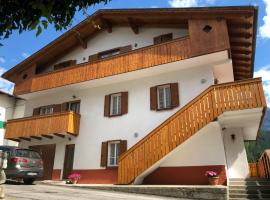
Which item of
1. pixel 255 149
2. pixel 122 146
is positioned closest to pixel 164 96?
pixel 122 146

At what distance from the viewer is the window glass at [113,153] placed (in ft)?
50.6

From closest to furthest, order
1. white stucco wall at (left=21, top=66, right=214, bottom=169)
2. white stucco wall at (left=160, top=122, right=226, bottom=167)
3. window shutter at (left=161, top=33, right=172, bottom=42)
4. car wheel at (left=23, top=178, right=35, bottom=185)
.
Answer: white stucco wall at (left=160, top=122, right=226, bottom=167) → car wheel at (left=23, top=178, right=35, bottom=185) → white stucco wall at (left=21, top=66, right=214, bottom=169) → window shutter at (left=161, top=33, right=172, bottom=42)

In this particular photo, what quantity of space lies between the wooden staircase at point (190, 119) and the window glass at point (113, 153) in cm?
244

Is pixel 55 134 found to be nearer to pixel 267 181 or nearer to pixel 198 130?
pixel 198 130

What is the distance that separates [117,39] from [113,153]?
24.1 ft

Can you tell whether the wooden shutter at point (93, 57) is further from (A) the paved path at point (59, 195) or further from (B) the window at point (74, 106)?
(A) the paved path at point (59, 195)

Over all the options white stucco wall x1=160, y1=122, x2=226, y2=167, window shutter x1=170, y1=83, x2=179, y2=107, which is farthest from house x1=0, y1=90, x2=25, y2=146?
white stucco wall x1=160, y1=122, x2=226, y2=167

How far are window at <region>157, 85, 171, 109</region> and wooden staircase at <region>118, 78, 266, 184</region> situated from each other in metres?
2.71

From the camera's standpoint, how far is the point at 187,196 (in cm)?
1086

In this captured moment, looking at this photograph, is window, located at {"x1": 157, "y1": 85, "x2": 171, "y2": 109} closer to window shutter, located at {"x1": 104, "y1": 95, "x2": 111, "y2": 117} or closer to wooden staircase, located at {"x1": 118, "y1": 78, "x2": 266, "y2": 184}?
wooden staircase, located at {"x1": 118, "y1": 78, "x2": 266, "y2": 184}

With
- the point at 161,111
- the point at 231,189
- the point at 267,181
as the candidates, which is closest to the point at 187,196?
the point at 231,189

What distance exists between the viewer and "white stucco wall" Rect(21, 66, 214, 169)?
14.4 meters

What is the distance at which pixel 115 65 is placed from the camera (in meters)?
15.8

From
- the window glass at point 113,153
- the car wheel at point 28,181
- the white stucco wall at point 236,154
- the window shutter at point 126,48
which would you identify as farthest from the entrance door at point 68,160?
the white stucco wall at point 236,154
